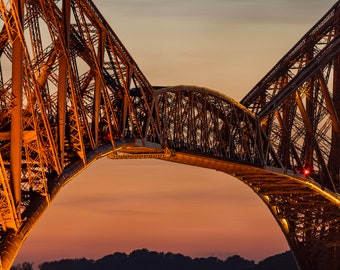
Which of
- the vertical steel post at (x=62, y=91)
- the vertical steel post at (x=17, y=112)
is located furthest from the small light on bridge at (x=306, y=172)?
the vertical steel post at (x=17, y=112)

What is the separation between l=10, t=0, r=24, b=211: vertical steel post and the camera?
39000 millimetres

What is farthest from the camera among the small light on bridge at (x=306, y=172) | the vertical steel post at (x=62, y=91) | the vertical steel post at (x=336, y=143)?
the vertical steel post at (x=336, y=143)

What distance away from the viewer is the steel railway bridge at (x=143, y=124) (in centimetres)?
4038

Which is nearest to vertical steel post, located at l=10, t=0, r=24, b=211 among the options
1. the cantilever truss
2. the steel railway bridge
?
the steel railway bridge

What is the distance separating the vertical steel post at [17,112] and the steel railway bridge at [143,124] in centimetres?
3

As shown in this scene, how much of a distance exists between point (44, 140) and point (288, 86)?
1730 inches

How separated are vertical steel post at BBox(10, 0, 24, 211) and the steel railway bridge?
3 cm

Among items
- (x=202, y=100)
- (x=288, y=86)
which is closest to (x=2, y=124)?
(x=202, y=100)

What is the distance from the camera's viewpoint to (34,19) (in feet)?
142

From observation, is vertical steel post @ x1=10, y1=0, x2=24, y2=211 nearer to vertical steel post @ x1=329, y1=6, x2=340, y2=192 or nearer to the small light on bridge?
the small light on bridge

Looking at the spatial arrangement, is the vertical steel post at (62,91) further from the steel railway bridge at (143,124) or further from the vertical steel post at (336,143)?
the vertical steel post at (336,143)

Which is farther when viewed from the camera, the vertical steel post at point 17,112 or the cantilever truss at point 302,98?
the cantilever truss at point 302,98

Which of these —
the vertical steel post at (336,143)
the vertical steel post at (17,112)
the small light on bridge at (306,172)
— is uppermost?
the vertical steel post at (336,143)

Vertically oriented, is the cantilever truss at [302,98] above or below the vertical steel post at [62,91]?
above
